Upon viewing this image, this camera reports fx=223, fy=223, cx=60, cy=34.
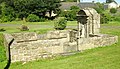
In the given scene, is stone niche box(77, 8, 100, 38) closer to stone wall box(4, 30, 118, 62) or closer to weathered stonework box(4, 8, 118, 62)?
weathered stonework box(4, 8, 118, 62)

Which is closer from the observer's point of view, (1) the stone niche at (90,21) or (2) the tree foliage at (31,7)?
(1) the stone niche at (90,21)

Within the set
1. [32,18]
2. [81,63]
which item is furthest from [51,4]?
[81,63]

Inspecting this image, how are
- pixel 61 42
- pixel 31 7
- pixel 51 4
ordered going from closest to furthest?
pixel 61 42 < pixel 31 7 < pixel 51 4

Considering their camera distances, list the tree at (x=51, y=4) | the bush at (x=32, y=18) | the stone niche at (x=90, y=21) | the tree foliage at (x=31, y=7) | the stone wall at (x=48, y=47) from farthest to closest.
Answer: the tree at (x=51, y=4), the tree foliage at (x=31, y=7), the bush at (x=32, y=18), the stone niche at (x=90, y=21), the stone wall at (x=48, y=47)

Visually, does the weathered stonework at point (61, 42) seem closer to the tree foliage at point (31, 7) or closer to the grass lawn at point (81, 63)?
the grass lawn at point (81, 63)

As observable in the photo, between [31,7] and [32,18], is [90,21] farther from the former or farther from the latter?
[31,7]

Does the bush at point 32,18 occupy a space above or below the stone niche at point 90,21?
below

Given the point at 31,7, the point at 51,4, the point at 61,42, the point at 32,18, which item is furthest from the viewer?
the point at 51,4

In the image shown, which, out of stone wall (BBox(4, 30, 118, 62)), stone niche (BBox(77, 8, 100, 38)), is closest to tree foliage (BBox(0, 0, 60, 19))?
stone niche (BBox(77, 8, 100, 38))

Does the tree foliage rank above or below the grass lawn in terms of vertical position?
below

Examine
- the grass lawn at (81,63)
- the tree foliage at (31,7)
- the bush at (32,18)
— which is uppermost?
the grass lawn at (81,63)

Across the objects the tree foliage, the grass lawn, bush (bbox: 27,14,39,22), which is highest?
the grass lawn

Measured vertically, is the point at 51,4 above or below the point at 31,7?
above

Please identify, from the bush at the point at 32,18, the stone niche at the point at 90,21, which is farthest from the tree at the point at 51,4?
the stone niche at the point at 90,21
